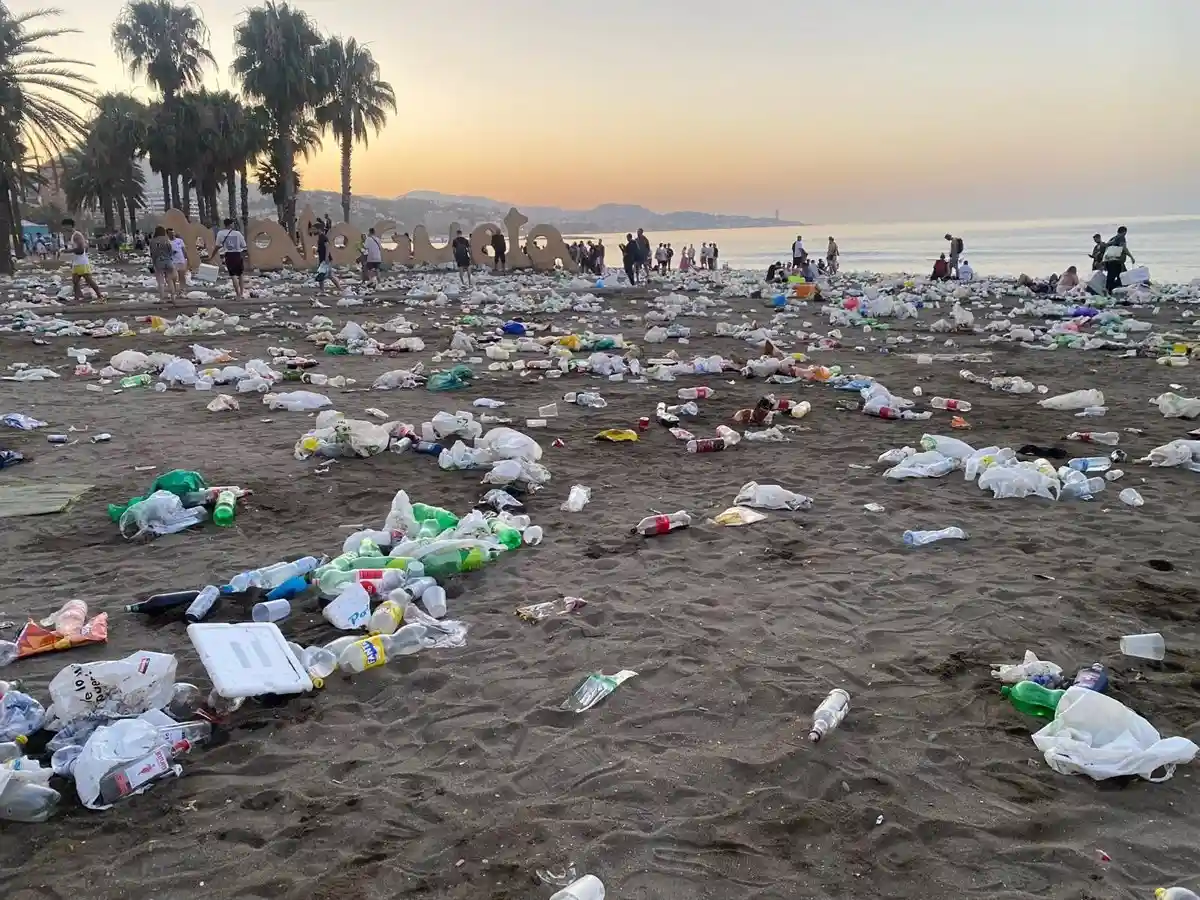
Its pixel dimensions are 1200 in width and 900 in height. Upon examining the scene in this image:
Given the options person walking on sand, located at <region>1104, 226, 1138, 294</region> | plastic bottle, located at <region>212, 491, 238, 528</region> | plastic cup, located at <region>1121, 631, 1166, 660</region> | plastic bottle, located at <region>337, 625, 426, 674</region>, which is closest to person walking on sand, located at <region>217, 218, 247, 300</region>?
plastic bottle, located at <region>212, 491, 238, 528</region>

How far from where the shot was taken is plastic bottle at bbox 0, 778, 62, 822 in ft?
7.75

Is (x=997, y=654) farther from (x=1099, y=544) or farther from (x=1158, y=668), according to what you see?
(x=1099, y=544)

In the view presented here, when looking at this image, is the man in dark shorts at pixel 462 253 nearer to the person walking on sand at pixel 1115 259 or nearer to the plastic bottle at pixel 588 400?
the plastic bottle at pixel 588 400

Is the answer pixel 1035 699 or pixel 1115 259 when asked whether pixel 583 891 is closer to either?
pixel 1035 699

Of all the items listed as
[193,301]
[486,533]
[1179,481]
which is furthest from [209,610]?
[193,301]

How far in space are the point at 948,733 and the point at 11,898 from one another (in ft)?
9.58

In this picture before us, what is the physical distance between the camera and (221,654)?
10.1ft

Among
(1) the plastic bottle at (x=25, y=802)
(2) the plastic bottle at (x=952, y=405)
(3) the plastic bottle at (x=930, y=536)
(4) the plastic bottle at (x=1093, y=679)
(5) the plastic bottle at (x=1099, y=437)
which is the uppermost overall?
(2) the plastic bottle at (x=952, y=405)

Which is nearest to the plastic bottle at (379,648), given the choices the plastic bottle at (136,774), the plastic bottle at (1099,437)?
the plastic bottle at (136,774)

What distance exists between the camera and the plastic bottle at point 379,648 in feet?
10.6

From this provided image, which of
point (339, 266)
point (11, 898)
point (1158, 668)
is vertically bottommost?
point (11, 898)

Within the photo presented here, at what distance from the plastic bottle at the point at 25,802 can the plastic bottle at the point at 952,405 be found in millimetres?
7606

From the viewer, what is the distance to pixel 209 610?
12.0 ft

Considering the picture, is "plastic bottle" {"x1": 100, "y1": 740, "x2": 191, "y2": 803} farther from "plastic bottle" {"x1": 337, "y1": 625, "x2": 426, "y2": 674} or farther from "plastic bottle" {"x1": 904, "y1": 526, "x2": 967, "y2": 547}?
"plastic bottle" {"x1": 904, "y1": 526, "x2": 967, "y2": 547}
